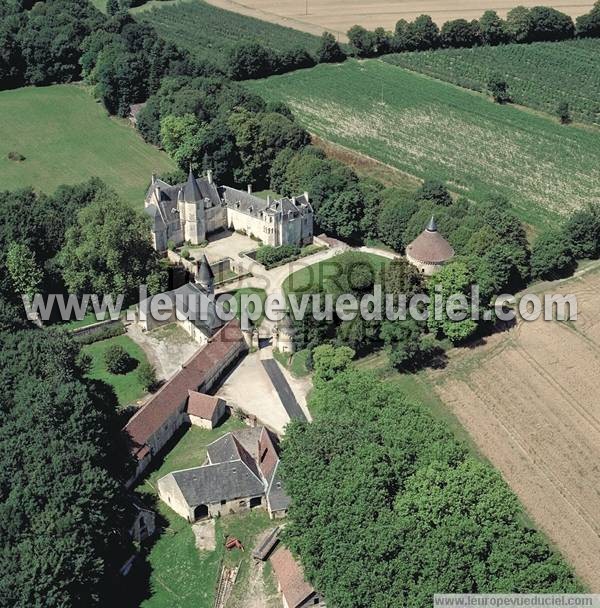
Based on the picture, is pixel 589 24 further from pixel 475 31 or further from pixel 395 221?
pixel 395 221

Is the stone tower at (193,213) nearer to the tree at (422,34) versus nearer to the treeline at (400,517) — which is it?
the treeline at (400,517)

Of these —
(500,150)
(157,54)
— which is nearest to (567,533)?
(500,150)

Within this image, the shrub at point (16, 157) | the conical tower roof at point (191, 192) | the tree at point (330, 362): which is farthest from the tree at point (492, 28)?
the tree at point (330, 362)

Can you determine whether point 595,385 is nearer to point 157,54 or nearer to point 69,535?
point 69,535

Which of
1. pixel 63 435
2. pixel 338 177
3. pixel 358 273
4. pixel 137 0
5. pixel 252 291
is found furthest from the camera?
pixel 137 0

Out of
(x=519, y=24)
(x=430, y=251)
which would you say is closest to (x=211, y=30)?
(x=519, y=24)

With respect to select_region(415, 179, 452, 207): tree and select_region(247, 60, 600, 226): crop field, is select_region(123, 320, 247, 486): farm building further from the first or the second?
select_region(247, 60, 600, 226): crop field
